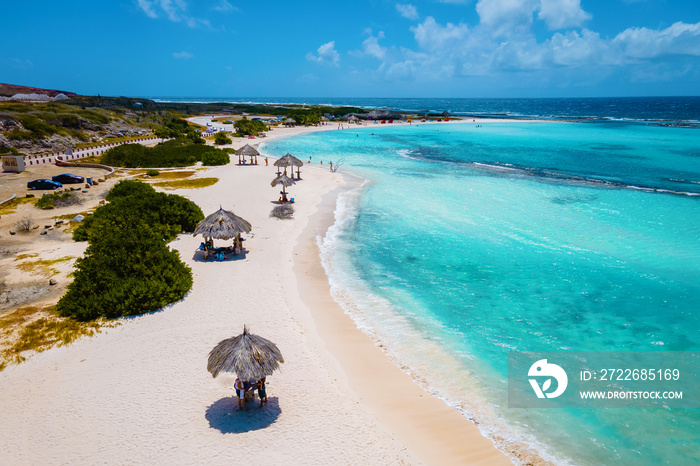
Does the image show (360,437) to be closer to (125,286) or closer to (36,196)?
(125,286)

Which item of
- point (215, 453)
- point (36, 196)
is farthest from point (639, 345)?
point (36, 196)

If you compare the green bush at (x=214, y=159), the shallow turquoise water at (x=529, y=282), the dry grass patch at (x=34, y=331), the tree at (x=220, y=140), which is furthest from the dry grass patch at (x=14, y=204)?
the tree at (x=220, y=140)

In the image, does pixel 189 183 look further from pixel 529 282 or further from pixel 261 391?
pixel 529 282

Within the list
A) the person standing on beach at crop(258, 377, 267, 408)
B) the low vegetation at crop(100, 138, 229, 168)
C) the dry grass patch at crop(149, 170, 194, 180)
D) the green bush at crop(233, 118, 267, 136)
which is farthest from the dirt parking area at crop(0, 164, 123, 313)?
the green bush at crop(233, 118, 267, 136)

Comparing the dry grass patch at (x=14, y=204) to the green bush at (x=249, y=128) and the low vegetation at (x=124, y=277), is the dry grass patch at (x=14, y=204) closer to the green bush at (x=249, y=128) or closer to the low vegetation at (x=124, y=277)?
the low vegetation at (x=124, y=277)

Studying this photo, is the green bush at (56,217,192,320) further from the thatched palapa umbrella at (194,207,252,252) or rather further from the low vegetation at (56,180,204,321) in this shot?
the thatched palapa umbrella at (194,207,252,252)

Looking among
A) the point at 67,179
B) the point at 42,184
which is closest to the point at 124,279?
the point at 42,184
